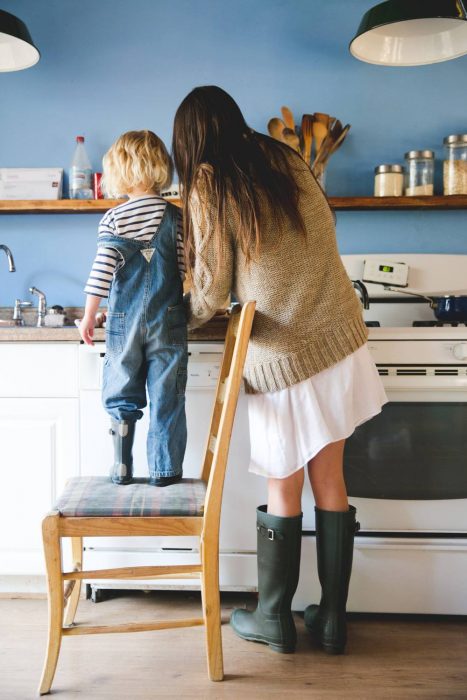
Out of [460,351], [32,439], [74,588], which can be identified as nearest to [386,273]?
[460,351]

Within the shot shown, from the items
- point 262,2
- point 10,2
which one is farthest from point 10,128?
point 262,2

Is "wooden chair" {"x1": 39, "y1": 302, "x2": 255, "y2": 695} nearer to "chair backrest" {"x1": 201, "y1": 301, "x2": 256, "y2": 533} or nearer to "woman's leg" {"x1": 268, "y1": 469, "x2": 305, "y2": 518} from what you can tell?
"chair backrest" {"x1": 201, "y1": 301, "x2": 256, "y2": 533}

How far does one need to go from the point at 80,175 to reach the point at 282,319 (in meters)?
1.40

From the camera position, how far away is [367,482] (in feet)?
6.01

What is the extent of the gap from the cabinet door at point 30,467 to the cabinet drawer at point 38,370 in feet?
0.10

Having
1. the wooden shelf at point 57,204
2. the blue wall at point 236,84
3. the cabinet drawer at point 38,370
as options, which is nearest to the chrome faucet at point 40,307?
the blue wall at point 236,84

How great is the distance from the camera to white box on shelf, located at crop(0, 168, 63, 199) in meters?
2.57

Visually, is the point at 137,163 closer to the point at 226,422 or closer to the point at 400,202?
the point at 226,422

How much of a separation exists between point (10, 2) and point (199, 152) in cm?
170

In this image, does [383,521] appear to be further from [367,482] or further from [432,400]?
[432,400]

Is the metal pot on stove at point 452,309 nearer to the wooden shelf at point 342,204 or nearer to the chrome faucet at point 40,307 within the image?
the wooden shelf at point 342,204

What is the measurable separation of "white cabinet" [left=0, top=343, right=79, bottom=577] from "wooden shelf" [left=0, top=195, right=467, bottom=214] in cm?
79

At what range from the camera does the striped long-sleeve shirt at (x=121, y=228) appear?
1.53 meters

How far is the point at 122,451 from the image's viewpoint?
63.9 inches
